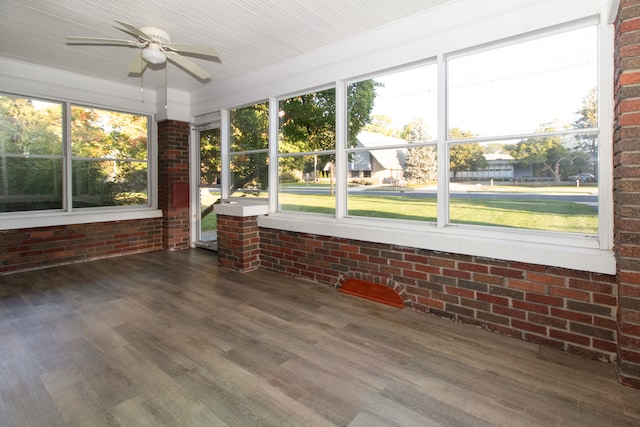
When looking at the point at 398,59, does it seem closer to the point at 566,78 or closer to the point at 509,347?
the point at 566,78

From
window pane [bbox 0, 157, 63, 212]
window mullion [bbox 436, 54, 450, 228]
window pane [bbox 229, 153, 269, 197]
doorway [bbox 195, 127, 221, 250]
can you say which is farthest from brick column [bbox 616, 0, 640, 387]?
window pane [bbox 0, 157, 63, 212]

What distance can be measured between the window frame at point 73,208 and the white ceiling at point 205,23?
2.72ft

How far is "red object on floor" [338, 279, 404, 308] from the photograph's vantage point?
3.42 m

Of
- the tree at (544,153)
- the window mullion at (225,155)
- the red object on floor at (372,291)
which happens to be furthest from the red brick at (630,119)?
the window mullion at (225,155)

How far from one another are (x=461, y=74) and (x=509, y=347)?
2337 mm

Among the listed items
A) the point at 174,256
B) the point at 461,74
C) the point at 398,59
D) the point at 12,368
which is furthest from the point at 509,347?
the point at 174,256

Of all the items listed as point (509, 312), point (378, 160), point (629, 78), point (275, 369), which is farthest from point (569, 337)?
point (378, 160)

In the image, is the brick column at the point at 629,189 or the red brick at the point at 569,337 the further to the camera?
the red brick at the point at 569,337

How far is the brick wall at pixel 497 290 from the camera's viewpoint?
2400mm

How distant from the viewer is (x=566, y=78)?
2.62m

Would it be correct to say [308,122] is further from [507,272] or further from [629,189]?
[629,189]

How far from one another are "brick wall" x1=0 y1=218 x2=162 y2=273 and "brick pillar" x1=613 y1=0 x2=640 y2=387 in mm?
6211

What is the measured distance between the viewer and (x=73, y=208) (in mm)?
5242

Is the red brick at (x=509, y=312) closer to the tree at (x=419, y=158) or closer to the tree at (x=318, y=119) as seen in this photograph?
the tree at (x=419, y=158)
